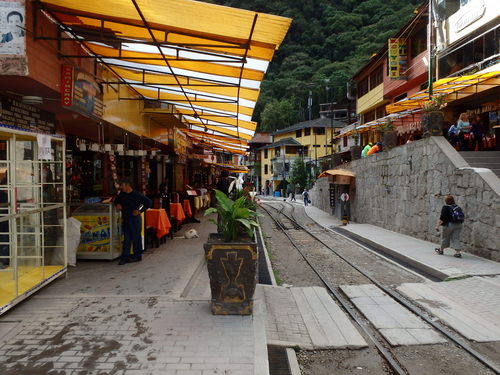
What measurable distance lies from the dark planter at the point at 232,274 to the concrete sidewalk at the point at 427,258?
509 centimetres

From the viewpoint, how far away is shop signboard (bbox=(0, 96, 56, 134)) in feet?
19.8

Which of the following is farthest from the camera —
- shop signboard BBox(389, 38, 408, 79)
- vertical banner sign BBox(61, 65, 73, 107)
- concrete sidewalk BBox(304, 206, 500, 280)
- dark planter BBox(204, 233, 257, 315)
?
shop signboard BBox(389, 38, 408, 79)

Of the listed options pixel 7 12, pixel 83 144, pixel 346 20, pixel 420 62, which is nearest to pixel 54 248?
pixel 83 144

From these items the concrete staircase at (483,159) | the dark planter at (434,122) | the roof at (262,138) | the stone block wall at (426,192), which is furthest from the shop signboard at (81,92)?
the roof at (262,138)

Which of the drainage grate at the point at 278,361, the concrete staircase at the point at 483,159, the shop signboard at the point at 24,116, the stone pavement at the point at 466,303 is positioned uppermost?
the shop signboard at the point at 24,116

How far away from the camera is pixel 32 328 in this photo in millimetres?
4457

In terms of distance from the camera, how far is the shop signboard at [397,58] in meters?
24.4

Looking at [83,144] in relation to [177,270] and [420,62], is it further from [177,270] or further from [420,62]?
[420,62]

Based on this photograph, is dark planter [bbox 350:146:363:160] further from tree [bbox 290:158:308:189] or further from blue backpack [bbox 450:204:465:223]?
tree [bbox 290:158:308:189]

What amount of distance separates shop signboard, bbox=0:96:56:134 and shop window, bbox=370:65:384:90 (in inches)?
1041

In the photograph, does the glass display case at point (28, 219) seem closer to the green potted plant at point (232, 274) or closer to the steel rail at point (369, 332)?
the green potted plant at point (232, 274)

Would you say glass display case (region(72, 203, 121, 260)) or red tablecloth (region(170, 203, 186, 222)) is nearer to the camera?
glass display case (region(72, 203, 121, 260))

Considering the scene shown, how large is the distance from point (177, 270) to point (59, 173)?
8.97ft

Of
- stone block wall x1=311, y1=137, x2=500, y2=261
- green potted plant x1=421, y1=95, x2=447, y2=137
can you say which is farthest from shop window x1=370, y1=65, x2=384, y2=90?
green potted plant x1=421, y1=95, x2=447, y2=137
